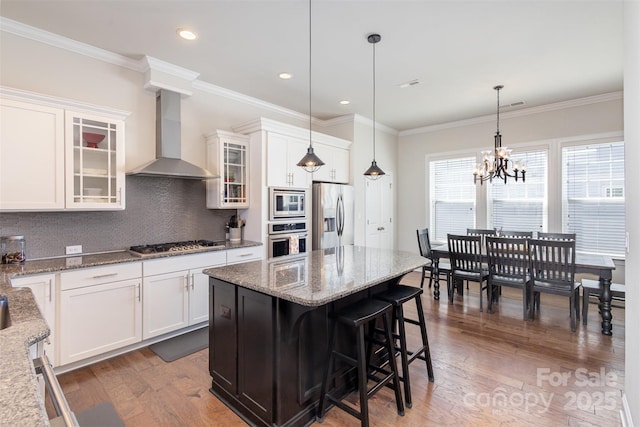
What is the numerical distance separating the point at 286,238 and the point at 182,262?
1403 millimetres

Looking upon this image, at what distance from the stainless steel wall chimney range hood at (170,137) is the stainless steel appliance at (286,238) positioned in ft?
3.69

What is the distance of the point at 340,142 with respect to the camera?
518 cm

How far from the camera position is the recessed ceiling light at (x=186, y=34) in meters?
2.82

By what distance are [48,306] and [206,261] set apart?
1347 millimetres

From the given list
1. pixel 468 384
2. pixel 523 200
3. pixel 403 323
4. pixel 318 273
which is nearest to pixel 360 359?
pixel 403 323

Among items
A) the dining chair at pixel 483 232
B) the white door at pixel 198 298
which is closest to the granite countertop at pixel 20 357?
the white door at pixel 198 298

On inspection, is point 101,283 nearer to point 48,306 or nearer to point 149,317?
point 48,306

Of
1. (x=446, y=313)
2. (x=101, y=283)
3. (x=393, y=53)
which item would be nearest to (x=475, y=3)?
(x=393, y=53)

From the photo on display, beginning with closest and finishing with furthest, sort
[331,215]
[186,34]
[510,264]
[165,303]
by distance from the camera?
[186,34] → [165,303] → [510,264] → [331,215]

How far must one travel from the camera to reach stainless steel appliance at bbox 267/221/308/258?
410 centimetres

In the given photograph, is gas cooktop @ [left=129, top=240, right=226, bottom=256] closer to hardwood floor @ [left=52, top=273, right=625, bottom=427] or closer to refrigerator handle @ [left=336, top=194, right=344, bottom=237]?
hardwood floor @ [left=52, top=273, right=625, bottom=427]

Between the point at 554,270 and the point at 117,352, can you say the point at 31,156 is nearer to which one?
the point at 117,352

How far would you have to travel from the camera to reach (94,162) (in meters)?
3.00

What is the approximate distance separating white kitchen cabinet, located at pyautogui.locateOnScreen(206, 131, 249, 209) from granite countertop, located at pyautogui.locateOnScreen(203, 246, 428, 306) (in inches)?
60.5
